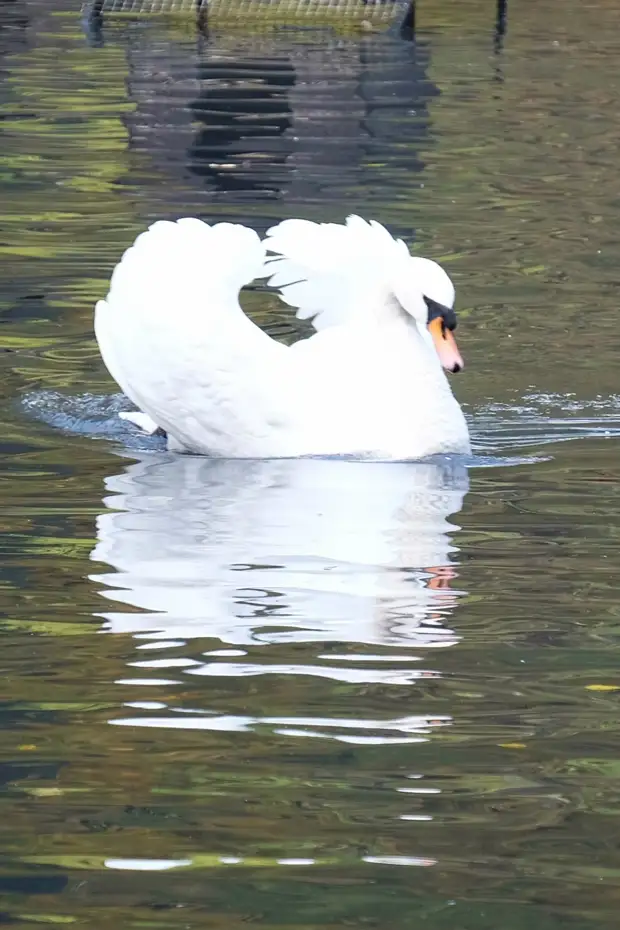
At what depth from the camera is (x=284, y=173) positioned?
1712cm

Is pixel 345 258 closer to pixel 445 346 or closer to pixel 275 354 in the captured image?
pixel 275 354

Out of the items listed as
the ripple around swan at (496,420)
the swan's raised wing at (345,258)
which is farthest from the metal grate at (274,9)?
the swan's raised wing at (345,258)

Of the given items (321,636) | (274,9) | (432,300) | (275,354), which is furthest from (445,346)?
(274,9)

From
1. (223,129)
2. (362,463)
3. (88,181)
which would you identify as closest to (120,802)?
(362,463)

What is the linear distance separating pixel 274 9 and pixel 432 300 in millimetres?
22420

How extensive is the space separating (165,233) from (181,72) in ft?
49.9

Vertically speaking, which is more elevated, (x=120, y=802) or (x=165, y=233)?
(x=165, y=233)

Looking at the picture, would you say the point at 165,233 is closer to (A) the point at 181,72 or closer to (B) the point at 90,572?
(B) the point at 90,572

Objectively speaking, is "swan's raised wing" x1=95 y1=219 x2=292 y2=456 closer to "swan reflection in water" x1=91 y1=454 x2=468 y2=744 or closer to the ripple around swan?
"swan reflection in water" x1=91 y1=454 x2=468 y2=744

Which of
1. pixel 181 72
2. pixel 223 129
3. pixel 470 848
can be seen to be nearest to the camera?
pixel 470 848

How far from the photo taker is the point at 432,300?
8828 mm

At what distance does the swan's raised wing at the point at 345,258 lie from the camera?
9.16 metres

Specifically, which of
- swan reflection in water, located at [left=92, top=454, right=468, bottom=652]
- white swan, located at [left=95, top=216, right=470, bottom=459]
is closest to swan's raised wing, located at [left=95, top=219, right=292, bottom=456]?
white swan, located at [left=95, top=216, right=470, bottom=459]

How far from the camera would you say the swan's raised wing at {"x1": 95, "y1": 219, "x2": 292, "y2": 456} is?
8.59 meters
